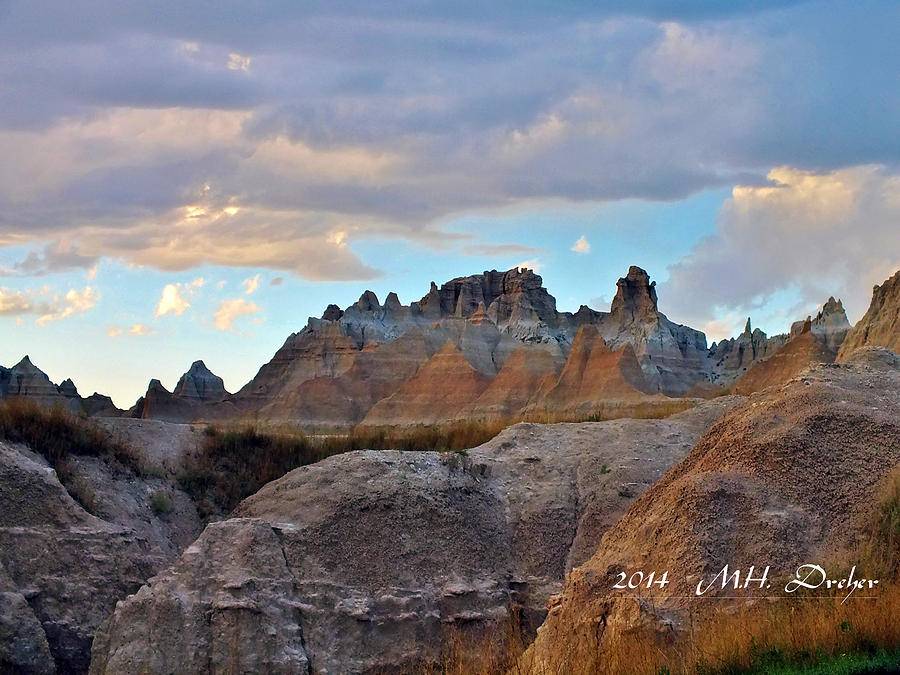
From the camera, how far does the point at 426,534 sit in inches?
694

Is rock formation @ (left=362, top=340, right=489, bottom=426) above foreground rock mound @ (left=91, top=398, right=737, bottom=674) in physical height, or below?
above

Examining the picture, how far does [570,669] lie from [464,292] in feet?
364

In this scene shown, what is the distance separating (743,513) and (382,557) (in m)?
5.81

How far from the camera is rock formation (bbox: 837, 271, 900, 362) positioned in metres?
54.2

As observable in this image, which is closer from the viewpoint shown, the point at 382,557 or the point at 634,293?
the point at 382,557

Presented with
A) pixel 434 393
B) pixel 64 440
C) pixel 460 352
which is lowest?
pixel 64 440

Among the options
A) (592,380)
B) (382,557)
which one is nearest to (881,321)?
(592,380)

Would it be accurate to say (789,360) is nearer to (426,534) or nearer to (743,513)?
(426,534)

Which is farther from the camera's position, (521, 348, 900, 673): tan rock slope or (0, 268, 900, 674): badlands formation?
(0, 268, 900, 674): badlands formation

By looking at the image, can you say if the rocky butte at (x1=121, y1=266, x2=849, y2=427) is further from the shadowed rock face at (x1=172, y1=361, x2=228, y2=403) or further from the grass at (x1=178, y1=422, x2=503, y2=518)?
the grass at (x1=178, y1=422, x2=503, y2=518)

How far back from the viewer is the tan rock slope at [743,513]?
41.0ft

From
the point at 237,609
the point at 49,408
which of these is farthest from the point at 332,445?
the point at 237,609

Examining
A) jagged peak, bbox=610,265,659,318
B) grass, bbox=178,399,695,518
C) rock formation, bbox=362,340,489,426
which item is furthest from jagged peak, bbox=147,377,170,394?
grass, bbox=178,399,695,518

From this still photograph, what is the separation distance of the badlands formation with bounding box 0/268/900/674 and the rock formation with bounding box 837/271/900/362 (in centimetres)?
3426
